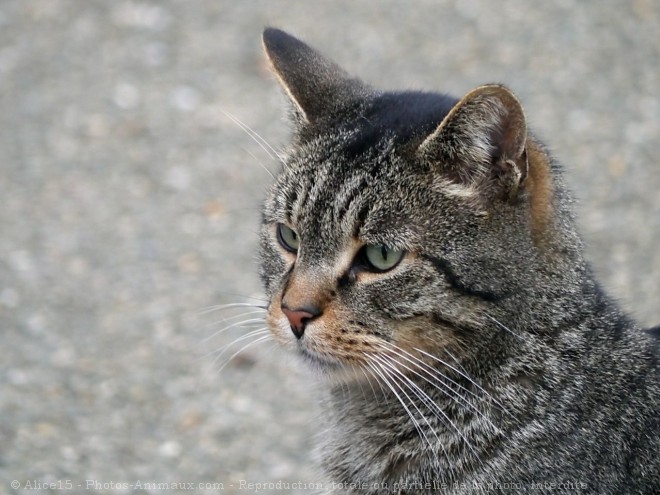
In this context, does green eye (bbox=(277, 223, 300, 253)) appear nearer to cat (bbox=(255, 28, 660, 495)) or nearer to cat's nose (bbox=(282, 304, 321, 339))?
cat (bbox=(255, 28, 660, 495))

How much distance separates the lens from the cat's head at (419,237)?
9.69 feet

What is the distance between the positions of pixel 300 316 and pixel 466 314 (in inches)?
19.9

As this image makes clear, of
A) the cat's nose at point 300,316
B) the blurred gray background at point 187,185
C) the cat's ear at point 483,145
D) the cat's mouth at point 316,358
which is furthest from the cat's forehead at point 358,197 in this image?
the blurred gray background at point 187,185

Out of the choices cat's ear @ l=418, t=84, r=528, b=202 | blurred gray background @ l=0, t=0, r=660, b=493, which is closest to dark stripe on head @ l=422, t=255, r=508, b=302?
cat's ear @ l=418, t=84, r=528, b=202

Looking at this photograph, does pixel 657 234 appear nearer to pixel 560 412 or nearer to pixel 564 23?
pixel 564 23

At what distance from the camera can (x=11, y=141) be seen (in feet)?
21.4

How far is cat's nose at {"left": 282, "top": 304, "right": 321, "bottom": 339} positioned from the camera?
9.89ft

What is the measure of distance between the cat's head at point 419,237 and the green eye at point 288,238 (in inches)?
3.2

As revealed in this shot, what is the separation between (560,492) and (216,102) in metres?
4.48

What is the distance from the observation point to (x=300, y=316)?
3029mm

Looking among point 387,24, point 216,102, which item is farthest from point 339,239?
point 387,24

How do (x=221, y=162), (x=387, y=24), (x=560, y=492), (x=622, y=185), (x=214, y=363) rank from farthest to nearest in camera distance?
(x=387, y=24) → (x=221, y=162) → (x=622, y=185) → (x=214, y=363) → (x=560, y=492)

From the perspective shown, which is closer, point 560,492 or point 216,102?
point 560,492

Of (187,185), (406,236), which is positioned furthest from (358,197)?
(187,185)
